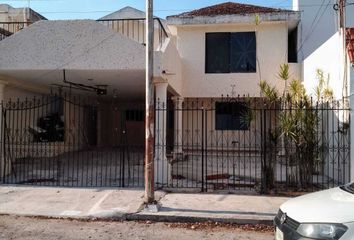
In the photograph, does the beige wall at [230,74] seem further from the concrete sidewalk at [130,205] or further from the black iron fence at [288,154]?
the concrete sidewalk at [130,205]

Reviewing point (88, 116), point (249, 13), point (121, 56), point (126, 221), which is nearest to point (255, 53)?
point (249, 13)

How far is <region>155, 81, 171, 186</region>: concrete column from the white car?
669 centimetres

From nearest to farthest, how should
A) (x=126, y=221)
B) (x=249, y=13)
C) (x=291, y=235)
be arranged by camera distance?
(x=291, y=235)
(x=126, y=221)
(x=249, y=13)

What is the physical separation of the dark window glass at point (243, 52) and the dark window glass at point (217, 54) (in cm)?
25

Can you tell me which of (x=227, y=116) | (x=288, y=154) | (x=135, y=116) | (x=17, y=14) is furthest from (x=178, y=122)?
(x=17, y=14)

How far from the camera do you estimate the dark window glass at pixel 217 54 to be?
1811 centimetres

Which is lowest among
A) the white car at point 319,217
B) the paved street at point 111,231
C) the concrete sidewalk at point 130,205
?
the paved street at point 111,231

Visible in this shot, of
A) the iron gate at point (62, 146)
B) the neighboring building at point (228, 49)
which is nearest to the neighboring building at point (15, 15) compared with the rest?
the iron gate at point (62, 146)

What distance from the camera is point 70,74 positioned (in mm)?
12898

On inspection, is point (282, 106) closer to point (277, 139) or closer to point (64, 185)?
point (277, 139)

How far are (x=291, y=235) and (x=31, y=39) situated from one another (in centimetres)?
946

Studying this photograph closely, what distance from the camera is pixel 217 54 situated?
18.2 metres

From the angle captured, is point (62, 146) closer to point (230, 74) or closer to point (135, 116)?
point (135, 116)

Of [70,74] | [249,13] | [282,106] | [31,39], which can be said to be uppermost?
[249,13]
